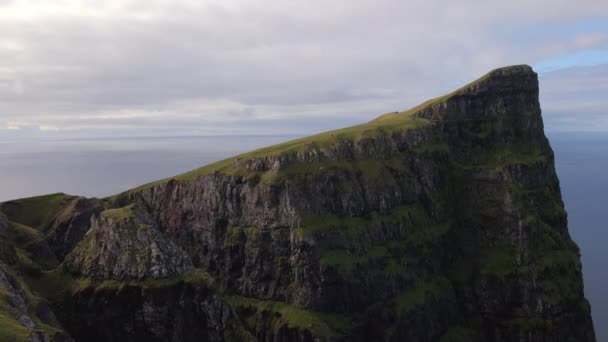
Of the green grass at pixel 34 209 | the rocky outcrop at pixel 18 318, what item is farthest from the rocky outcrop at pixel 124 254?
the green grass at pixel 34 209

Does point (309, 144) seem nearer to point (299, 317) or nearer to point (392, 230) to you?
point (392, 230)

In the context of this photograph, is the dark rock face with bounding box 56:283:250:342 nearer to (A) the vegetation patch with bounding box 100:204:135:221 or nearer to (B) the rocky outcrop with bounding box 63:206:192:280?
(B) the rocky outcrop with bounding box 63:206:192:280

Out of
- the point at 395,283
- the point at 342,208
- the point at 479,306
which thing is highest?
the point at 342,208

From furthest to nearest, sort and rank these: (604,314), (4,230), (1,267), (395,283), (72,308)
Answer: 1. (604,314)
2. (395,283)
3. (4,230)
4. (72,308)
5. (1,267)

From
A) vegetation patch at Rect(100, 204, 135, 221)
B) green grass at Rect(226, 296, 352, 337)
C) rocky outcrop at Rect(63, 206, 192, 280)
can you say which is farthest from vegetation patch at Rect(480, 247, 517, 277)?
vegetation patch at Rect(100, 204, 135, 221)

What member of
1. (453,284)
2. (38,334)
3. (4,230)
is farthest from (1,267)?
(453,284)

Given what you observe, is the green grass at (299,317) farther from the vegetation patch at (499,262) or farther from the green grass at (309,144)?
the vegetation patch at (499,262)

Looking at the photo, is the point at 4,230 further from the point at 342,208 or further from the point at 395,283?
the point at 395,283
